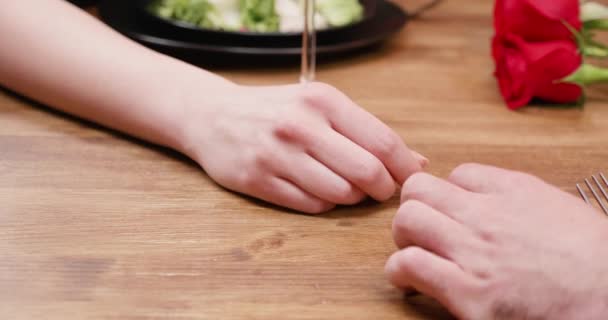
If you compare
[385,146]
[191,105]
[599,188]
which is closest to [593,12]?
[599,188]

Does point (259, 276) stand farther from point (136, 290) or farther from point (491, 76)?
point (491, 76)

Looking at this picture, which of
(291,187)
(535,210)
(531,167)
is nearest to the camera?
(535,210)

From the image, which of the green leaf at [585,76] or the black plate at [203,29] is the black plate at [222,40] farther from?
the green leaf at [585,76]

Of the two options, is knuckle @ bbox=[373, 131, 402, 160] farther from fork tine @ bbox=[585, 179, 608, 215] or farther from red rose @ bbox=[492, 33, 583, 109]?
red rose @ bbox=[492, 33, 583, 109]

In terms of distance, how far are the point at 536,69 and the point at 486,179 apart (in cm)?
40

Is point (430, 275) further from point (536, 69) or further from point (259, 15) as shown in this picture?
point (259, 15)

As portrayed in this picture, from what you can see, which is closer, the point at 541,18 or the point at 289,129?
the point at 289,129

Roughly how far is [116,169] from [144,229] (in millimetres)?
128

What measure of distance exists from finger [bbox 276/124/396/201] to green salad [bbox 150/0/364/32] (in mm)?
410

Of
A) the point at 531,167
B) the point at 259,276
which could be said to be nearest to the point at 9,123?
the point at 259,276

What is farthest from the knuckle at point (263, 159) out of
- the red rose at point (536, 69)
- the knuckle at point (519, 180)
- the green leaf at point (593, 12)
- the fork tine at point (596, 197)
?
the green leaf at point (593, 12)

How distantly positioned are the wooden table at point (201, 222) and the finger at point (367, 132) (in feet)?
0.16

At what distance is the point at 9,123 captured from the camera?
823 millimetres

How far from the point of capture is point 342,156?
64 cm
